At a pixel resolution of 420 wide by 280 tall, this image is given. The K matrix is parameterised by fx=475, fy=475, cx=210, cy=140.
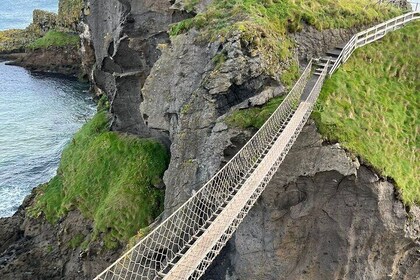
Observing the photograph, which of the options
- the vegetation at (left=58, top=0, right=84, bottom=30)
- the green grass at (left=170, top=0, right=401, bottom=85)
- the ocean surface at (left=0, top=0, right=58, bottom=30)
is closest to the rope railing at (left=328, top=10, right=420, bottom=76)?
the green grass at (left=170, top=0, right=401, bottom=85)

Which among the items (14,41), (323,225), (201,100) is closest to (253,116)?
(201,100)

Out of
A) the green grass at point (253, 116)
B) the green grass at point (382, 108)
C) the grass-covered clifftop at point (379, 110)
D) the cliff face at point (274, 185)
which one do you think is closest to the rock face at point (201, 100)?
the cliff face at point (274, 185)

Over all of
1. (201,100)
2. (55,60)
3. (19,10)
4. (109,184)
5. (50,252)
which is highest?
(19,10)

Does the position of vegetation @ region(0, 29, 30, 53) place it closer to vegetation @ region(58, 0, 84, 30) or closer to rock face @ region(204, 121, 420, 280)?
Answer: vegetation @ region(58, 0, 84, 30)

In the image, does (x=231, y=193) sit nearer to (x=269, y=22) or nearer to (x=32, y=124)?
(x=269, y=22)

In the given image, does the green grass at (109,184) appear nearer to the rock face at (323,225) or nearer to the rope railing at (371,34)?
the rock face at (323,225)

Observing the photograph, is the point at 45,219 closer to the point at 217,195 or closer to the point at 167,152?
the point at 167,152
